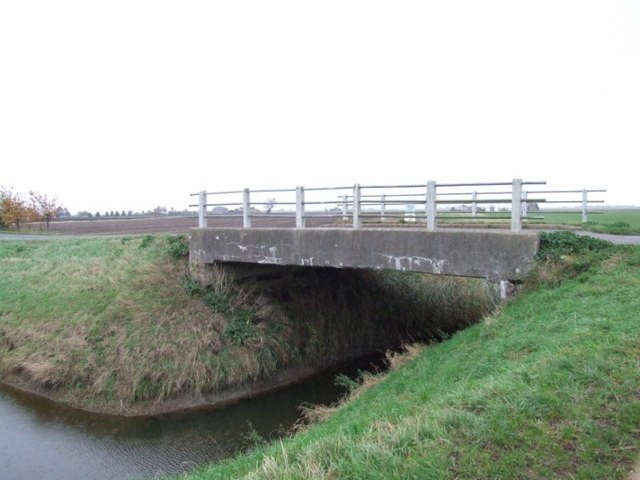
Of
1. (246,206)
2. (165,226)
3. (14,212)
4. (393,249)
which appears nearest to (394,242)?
(393,249)

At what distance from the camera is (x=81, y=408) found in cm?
1213

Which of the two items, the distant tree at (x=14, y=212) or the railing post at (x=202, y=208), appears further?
the distant tree at (x=14, y=212)

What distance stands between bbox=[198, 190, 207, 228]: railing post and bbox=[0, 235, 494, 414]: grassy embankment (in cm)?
115

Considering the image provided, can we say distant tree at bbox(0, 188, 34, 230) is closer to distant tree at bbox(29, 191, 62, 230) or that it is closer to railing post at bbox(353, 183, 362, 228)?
distant tree at bbox(29, 191, 62, 230)

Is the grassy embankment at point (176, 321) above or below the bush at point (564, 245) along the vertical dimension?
below

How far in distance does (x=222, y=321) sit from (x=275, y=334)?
1.51 meters

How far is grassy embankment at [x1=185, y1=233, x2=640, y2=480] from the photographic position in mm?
4035

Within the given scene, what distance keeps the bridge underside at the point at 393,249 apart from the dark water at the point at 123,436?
367cm

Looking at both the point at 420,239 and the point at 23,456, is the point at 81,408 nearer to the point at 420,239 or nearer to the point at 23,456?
the point at 23,456

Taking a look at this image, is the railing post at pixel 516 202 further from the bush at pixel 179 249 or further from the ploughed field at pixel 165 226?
the bush at pixel 179 249

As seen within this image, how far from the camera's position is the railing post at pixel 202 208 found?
49.7ft

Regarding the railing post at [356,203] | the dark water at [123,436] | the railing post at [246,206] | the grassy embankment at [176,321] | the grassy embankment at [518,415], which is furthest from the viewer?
the railing post at [246,206]

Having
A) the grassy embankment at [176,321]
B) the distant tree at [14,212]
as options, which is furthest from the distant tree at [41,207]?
the grassy embankment at [176,321]

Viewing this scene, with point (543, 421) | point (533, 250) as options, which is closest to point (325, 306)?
point (533, 250)
